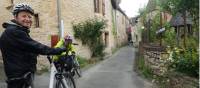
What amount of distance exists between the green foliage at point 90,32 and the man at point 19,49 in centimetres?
1649

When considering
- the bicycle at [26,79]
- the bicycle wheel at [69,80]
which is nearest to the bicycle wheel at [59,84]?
the bicycle wheel at [69,80]

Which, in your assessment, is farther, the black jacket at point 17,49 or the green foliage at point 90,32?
the green foliage at point 90,32

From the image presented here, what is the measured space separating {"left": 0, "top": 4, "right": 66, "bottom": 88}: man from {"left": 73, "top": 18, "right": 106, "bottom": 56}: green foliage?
649 inches

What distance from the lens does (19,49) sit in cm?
529

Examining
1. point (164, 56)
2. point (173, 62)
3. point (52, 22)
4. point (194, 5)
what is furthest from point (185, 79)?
point (52, 22)

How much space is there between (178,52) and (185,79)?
1710 mm

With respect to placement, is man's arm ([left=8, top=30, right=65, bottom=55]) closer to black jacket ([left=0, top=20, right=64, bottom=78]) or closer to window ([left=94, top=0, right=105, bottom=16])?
black jacket ([left=0, top=20, right=64, bottom=78])

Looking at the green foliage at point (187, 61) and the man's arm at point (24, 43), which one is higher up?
the man's arm at point (24, 43)

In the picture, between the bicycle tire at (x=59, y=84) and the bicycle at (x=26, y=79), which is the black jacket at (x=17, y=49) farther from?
the bicycle tire at (x=59, y=84)

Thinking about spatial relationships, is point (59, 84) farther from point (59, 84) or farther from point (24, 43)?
point (24, 43)

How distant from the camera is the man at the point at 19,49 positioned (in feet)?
17.3

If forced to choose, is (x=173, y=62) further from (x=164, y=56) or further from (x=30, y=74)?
(x=30, y=74)

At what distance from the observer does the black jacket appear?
17.3 feet

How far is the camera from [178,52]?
421 inches
